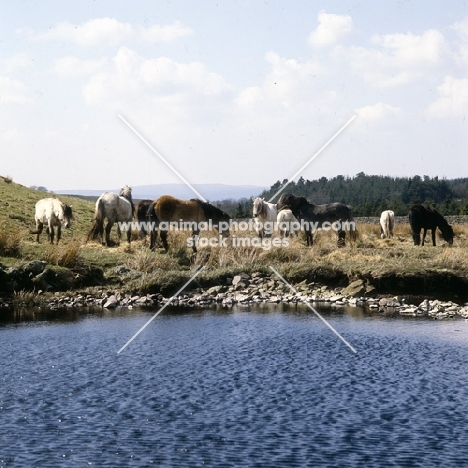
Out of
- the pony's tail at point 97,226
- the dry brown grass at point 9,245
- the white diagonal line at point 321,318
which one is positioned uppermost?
the pony's tail at point 97,226

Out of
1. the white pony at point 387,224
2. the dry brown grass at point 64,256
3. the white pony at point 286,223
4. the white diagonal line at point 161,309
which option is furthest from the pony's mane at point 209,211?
the white pony at point 387,224

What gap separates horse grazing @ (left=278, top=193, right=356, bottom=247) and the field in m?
2.78

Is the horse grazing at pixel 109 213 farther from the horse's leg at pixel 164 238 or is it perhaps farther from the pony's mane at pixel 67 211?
the horse's leg at pixel 164 238

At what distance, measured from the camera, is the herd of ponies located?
85.4 ft

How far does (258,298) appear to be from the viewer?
70.4 ft

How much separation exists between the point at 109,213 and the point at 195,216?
300 cm

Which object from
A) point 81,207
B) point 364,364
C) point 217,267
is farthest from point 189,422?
point 81,207

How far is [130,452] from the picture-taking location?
9172 mm

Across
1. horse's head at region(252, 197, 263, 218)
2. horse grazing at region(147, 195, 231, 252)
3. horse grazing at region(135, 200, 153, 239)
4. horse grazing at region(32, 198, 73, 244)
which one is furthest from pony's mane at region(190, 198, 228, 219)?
horse grazing at region(32, 198, 73, 244)

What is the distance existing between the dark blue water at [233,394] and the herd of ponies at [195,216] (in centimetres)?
867

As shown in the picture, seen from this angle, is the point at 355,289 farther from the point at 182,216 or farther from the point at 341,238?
the point at 341,238

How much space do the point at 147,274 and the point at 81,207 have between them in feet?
59.7

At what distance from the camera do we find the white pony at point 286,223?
29.3 metres

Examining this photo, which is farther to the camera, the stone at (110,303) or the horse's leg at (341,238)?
the horse's leg at (341,238)
